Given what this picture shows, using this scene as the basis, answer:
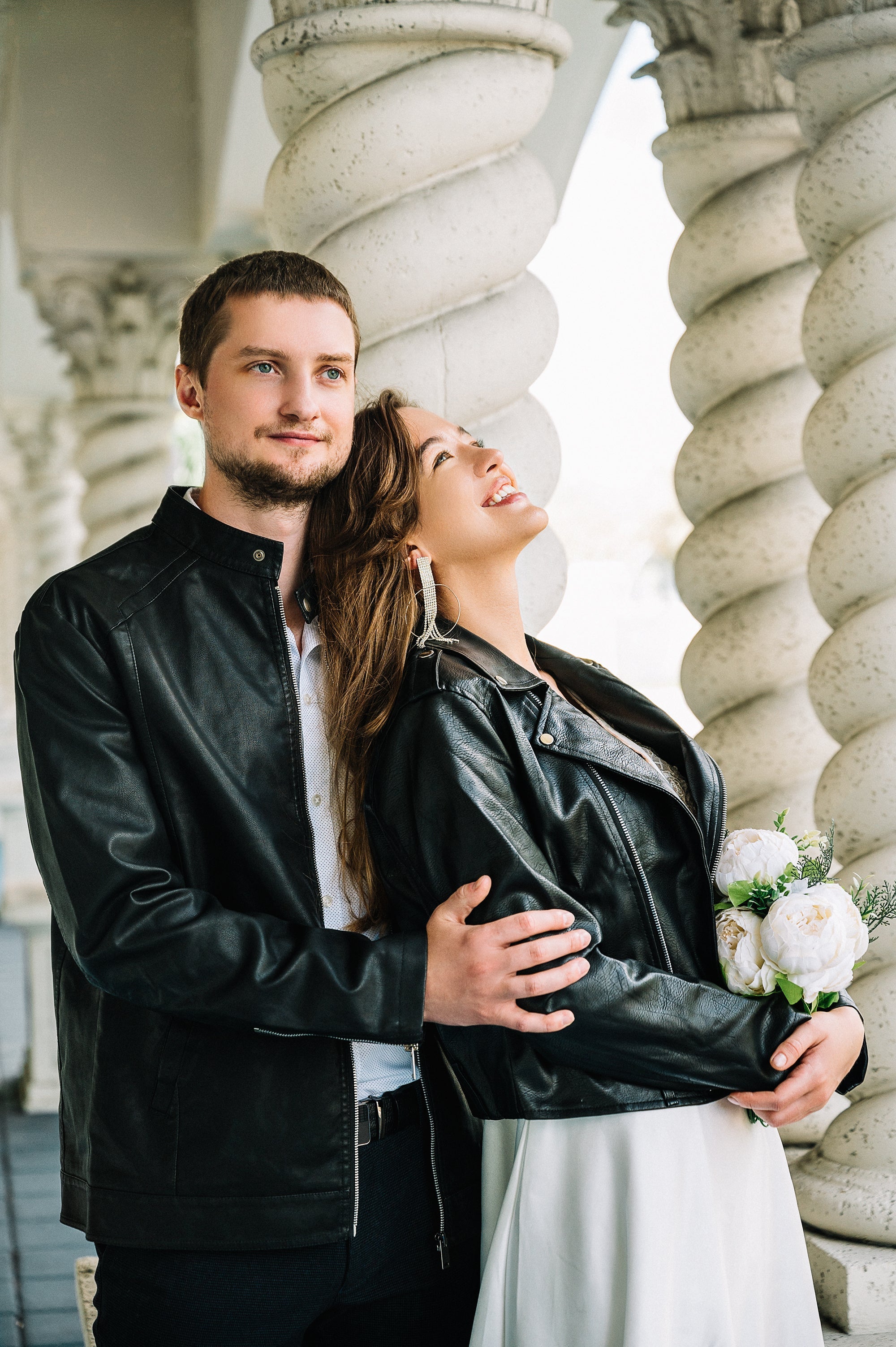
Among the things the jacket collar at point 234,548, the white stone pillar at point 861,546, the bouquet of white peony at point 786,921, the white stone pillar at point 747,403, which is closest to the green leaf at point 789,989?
the bouquet of white peony at point 786,921

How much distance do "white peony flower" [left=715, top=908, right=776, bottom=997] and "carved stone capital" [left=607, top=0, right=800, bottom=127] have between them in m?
2.10

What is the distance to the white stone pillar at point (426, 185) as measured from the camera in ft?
6.94

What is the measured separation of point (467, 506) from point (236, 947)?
700mm

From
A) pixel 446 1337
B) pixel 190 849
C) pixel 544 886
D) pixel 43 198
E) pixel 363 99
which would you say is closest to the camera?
pixel 544 886

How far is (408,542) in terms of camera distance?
6.16 feet

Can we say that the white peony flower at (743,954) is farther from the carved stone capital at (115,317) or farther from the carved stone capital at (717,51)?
the carved stone capital at (115,317)

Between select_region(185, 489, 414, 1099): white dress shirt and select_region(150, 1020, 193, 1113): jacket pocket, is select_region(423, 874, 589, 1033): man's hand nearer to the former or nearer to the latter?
select_region(185, 489, 414, 1099): white dress shirt

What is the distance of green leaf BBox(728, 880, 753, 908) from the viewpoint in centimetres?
167

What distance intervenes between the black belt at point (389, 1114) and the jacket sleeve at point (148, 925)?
0.81 ft

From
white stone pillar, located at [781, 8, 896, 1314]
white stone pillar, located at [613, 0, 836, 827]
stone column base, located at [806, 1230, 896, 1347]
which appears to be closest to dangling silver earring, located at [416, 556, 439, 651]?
white stone pillar, located at [781, 8, 896, 1314]

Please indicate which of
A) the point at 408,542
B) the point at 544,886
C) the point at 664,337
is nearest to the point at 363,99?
the point at 408,542

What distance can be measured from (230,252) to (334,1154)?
469 cm

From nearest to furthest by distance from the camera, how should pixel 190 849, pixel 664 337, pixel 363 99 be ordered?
pixel 190 849 < pixel 363 99 < pixel 664 337

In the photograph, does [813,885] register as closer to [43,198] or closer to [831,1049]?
[831,1049]
